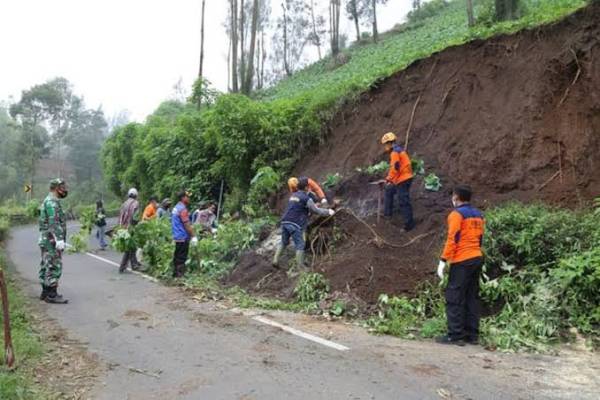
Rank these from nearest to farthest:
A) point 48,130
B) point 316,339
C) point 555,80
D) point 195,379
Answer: point 195,379 → point 316,339 → point 555,80 → point 48,130

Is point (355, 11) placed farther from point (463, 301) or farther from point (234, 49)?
point (463, 301)

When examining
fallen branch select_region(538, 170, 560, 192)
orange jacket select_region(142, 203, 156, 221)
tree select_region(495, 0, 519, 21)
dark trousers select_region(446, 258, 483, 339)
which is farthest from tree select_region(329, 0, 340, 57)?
dark trousers select_region(446, 258, 483, 339)

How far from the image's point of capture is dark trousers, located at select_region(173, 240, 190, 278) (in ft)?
38.7

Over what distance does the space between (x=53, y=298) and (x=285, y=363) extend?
17.3 feet

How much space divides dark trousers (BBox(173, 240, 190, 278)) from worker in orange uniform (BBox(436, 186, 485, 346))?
639cm

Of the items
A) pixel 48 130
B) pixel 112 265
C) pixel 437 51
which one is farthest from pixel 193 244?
pixel 48 130

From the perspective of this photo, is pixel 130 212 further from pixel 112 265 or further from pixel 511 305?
pixel 511 305

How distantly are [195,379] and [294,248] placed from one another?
18.3 ft

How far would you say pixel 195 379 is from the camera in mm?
5641

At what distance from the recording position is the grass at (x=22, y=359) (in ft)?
16.4

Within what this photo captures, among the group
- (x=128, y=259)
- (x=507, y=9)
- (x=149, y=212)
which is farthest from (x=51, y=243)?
(x=507, y=9)

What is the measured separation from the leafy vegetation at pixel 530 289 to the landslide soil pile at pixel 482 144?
0.83 metres

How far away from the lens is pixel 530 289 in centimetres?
757

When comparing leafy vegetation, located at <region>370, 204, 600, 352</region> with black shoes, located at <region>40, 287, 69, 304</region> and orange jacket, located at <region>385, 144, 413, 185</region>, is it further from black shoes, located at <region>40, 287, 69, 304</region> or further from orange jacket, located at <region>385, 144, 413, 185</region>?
black shoes, located at <region>40, 287, 69, 304</region>
